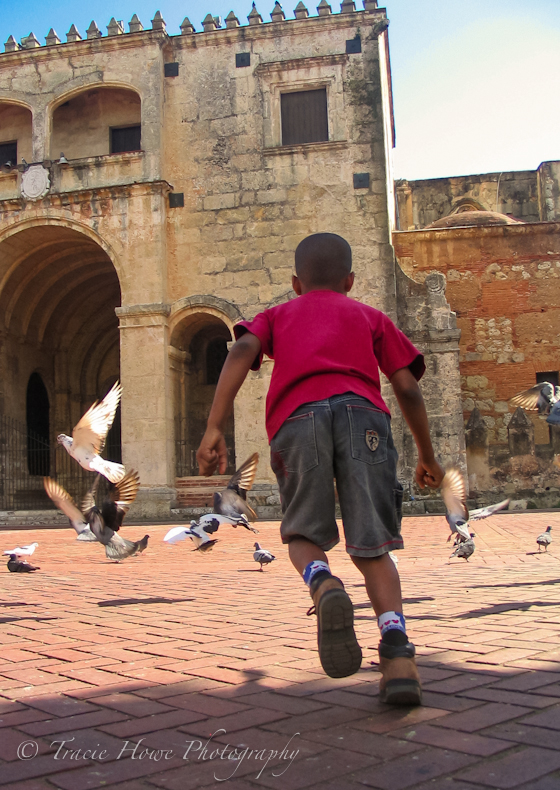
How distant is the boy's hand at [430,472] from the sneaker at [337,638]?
844mm

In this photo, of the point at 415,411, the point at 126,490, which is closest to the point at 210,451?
the point at 415,411

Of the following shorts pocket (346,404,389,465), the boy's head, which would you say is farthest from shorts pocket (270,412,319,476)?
the boy's head

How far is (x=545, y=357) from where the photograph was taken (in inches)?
752

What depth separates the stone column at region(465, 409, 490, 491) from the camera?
16062 millimetres

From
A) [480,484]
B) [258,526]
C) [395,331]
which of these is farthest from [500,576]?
[480,484]

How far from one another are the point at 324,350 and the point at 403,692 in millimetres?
1222

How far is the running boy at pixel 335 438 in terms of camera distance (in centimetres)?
254

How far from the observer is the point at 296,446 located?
2742mm

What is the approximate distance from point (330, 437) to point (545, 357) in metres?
17.6

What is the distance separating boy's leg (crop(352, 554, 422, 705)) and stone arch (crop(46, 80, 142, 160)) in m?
18.4

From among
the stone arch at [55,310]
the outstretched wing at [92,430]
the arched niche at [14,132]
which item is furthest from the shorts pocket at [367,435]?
the arched niche at [14,132]

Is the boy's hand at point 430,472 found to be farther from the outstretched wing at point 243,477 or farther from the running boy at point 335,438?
the outstretched wing at point 243,477

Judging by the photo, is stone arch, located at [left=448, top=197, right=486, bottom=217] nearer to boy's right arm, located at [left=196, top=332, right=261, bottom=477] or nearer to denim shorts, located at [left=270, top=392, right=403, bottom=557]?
boy's right arm, located at [left=196, top=332, right=261, bottom=477]

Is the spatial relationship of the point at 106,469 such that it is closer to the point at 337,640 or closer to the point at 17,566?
the point at 17,566
